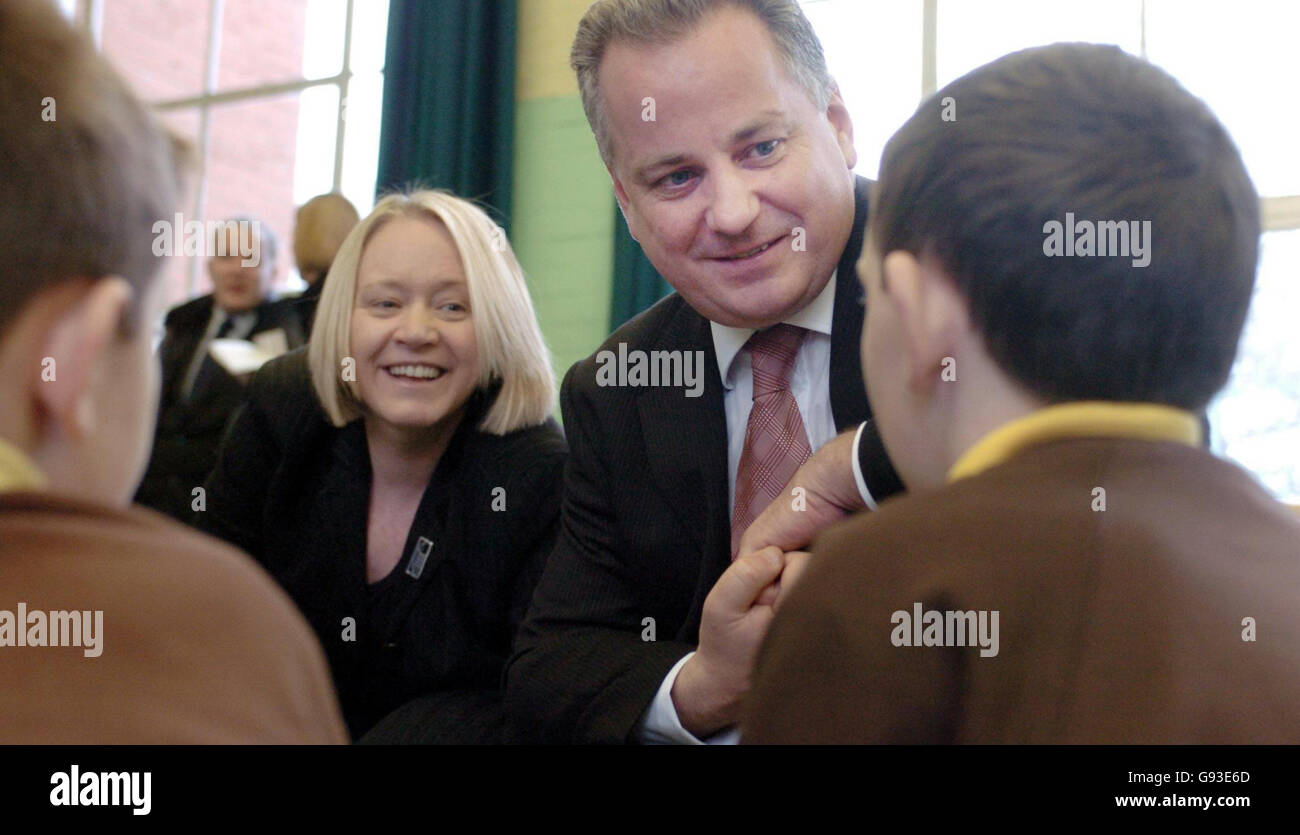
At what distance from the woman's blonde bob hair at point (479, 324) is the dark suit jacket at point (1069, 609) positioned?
1.64 m

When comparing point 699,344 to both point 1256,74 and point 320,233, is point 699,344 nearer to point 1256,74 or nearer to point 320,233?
point 320,233

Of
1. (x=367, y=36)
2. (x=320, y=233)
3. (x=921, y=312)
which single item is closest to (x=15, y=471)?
(x=921, y=312)

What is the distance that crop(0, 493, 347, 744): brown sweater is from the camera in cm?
72

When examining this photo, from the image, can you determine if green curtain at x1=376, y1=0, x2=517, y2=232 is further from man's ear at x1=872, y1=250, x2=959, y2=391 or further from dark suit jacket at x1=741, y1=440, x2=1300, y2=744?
dark suit jacket at x1=741, y1=440, x2=1300, y2=744

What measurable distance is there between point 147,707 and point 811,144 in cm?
119

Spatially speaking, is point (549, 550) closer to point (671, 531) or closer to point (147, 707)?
point (671, 531)

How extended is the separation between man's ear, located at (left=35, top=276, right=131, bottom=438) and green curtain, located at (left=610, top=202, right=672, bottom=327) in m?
3.80

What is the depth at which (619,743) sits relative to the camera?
5.00ft

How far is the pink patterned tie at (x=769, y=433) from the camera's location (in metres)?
1.64

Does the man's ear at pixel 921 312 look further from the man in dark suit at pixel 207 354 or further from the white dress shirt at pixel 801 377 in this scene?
the man in dark suit at pixel 207 354

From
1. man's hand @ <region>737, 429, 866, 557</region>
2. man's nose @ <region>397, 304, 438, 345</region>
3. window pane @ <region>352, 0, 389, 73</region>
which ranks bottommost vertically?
man's hand @ <region>737, 429, 866, 557</region>

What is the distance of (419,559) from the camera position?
228cm

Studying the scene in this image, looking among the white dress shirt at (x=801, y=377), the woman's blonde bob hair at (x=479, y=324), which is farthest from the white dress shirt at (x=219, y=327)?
the white dress shirt at (x=801, y=377)

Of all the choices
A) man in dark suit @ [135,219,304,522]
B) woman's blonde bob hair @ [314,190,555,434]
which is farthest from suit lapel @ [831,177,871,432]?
man in dark suit @ [135,219,304,522]
